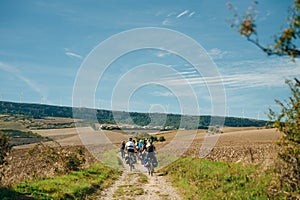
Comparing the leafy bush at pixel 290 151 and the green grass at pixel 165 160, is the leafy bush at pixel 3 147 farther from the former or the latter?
the green grass at pixel 165 160

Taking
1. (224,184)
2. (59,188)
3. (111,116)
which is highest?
(111,116)

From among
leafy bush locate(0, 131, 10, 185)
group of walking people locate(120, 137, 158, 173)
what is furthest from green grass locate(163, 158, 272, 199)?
leafy bush locate(0, 131, 10, 185)

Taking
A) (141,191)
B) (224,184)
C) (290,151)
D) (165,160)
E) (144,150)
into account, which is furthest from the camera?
(165,160)

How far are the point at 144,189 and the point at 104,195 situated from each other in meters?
2.33

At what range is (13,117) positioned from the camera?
14475 cm

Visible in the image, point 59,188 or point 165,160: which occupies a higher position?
point 59,188

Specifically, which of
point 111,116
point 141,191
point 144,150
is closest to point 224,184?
point 141,191

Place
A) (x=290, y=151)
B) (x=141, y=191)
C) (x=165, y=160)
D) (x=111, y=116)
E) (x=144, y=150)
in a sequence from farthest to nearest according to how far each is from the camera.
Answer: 1. (x=111, y=116)
2. (x=165, y=160)
3. (x=144, y=150)
4. (x=141, y=191)
5. (x=290, y=151)

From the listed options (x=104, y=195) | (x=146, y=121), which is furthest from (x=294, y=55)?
(x=146, y=121)

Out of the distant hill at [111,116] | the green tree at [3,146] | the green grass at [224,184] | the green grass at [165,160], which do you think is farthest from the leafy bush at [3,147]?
the distant hill at [111,116]

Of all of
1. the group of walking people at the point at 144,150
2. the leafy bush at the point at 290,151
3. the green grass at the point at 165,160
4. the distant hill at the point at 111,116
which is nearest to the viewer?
the leafy bush at the point at 290,151

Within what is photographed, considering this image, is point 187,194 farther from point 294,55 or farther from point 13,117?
point 13,117

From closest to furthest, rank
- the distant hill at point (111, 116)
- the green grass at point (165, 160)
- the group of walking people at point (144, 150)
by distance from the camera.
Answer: the group of walking people at point (144, 150)
the green grass at point (165, 160)
the distant hill at point (111, 116)

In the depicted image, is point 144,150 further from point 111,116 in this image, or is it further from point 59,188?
point 111,116
